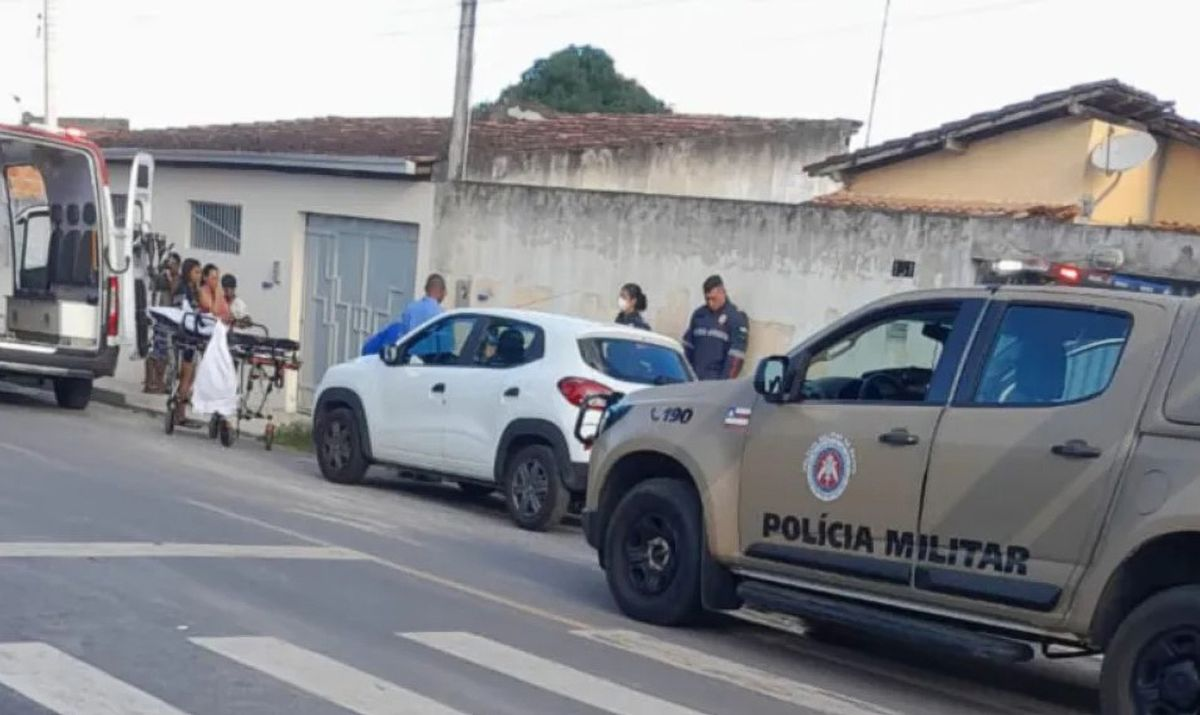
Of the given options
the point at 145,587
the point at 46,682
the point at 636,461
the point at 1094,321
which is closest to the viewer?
the point at 46,682

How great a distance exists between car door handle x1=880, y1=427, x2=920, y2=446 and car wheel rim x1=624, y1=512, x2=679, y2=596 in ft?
5.28

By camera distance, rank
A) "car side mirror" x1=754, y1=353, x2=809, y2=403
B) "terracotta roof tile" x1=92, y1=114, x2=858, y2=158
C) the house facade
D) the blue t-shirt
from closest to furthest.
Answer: "car side mirror" x1=754, y1=353, x2=809, y2=403
the blue t-shirt
the house facade
"terracotta roof tile" x1=92, y1=114, x2=858, y2=158

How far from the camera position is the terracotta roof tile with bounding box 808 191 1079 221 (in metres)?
17.4

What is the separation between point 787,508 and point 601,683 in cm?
150

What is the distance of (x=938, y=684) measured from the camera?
346 inches

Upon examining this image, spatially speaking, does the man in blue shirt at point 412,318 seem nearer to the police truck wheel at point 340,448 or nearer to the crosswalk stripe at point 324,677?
the police truck wheel at point 340,448

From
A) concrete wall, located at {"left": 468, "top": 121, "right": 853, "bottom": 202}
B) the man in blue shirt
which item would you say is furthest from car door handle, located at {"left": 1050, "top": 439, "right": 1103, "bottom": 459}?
concrete wall, located at {"left": 468, "top": 121, "right": 853, "bottom": 202}

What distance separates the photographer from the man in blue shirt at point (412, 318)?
1639 centimetres

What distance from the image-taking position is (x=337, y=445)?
1550 cm

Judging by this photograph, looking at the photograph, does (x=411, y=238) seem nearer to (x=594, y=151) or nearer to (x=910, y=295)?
(x=594, y=151)

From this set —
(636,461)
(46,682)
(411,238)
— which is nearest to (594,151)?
(411,238)

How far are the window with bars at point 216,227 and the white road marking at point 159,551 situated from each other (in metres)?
15.6

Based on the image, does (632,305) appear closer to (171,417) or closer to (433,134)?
(171,417)

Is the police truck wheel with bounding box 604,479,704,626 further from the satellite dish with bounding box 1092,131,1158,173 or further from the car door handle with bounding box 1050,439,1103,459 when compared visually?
the satellite dish with bounding box 1092,131,1158,173
